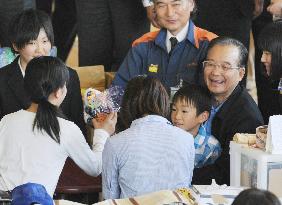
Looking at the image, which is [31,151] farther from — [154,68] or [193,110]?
[154,68]

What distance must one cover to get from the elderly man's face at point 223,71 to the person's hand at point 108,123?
0.55m

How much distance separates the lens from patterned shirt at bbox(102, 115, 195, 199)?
137 inches

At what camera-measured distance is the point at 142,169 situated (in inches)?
138

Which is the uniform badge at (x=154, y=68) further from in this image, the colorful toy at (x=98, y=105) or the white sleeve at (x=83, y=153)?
→ the white sleeve at (x=83, y=153)

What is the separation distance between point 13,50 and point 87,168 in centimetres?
128

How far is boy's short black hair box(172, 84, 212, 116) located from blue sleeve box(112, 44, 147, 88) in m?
0.57

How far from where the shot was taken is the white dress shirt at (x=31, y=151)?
12.0 ft

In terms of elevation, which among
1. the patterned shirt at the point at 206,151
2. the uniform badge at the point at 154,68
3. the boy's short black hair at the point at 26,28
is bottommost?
the patterned shirt at the point at 206,151

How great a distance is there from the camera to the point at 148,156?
3.48m

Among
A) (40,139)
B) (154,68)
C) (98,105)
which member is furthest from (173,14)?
(40,139)

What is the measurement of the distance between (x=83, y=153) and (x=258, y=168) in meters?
0.84

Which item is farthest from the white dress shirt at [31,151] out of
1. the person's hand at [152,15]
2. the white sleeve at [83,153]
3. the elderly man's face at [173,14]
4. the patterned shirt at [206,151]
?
the person's hand at [152,15]

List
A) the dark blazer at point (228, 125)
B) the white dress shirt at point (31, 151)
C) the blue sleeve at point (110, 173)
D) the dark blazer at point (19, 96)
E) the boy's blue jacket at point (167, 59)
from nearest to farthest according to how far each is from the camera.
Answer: the blue sleeve at point (110, 173) → the white dress shirt at point (31, 151) → the dark blazer at point (228, 125) → the dark blazer at point (19, 96) → the boy's blue jacket at point (167, 59)

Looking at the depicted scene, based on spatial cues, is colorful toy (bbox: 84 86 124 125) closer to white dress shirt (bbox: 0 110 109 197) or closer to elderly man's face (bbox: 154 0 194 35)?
white dress shirt (bbox: 0 110 109 197)
